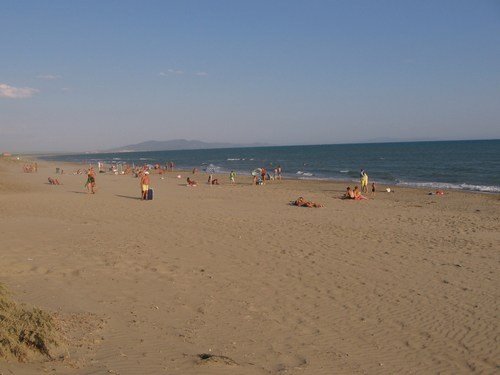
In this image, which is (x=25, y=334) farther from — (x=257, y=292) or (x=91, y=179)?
(x=91, y=179)

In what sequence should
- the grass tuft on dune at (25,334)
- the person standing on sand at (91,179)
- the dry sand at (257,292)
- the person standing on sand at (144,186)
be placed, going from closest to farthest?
1. the grass tuft on dune at (25,334)
2. the dry sand at (257,292)
3. the person standing on sand at (144,186)
4. the person standing on sand at (91,179)

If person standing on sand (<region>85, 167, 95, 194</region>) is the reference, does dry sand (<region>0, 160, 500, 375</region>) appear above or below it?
below

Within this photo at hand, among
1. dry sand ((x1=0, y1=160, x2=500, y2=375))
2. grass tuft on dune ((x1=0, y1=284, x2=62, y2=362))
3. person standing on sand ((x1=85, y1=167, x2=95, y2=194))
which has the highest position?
person standing on sand ((x1=85, y1=167, x2=95, y2=194))

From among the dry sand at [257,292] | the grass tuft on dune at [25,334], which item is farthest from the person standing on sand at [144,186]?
the grass tuft on dune at [25,334]

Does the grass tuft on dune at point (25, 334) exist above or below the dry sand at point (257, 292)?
above

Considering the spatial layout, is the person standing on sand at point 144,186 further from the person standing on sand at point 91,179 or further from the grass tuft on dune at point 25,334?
the grass tuft on dune at point 25,334

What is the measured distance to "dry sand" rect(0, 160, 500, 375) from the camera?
186 inches

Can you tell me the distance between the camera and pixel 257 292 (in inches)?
272

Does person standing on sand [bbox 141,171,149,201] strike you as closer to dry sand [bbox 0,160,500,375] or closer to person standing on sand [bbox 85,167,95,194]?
person standing on sand [bbox 85,167,95,194]

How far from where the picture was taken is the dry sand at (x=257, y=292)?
15.5 ft

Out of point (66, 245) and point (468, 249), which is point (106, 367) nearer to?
point (66, 245)

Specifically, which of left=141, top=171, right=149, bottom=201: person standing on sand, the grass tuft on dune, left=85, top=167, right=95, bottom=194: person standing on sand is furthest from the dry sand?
left=85, top=167, right=95, bottom=194: person standing on sand

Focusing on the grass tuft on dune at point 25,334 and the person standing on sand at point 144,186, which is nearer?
the grass tuft on dune at point 25,334

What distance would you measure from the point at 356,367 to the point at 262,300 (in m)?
2.11
